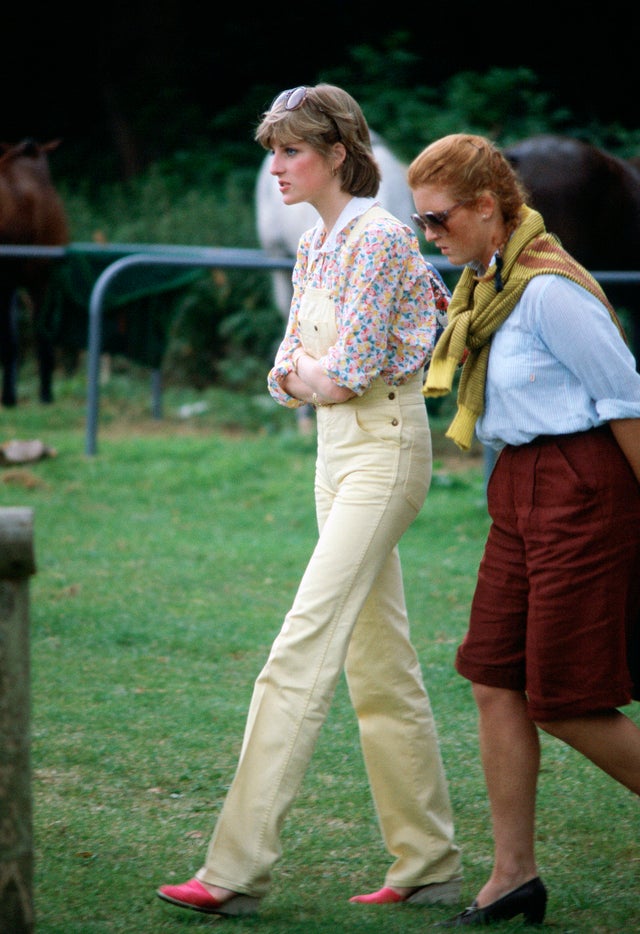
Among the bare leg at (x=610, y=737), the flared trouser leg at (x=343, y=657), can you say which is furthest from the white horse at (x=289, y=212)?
the bare leg at (x=610, y=737)

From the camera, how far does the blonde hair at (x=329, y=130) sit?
10.5ft

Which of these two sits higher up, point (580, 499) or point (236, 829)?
point (580, 499)

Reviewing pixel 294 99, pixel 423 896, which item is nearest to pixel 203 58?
pixel 294 99

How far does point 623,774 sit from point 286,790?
0.73 metres

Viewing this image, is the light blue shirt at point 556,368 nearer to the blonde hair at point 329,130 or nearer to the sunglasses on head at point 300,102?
the blonde hair at point 329,130

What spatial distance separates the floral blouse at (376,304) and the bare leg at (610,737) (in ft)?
2.80

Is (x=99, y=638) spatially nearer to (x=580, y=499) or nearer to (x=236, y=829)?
(x=236, y=829)

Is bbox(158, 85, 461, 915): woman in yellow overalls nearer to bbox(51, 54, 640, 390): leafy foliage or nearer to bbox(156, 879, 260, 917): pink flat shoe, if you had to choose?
bbox(156, 879, 260, 917): pink flat shoe

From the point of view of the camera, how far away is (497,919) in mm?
3100

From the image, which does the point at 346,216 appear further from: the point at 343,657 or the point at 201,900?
the point at 201,900

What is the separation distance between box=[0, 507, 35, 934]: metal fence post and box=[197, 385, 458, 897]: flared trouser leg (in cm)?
61

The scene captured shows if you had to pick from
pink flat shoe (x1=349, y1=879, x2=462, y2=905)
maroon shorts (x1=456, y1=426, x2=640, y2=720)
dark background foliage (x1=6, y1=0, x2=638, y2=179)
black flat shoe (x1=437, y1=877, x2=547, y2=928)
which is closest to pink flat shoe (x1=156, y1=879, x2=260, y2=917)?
pink flat shoe (x1=349, y1=879, x2=462, y2=905)

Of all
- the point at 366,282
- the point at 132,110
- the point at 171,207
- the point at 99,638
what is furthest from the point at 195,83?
the point at 366,282

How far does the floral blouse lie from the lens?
3090mm
